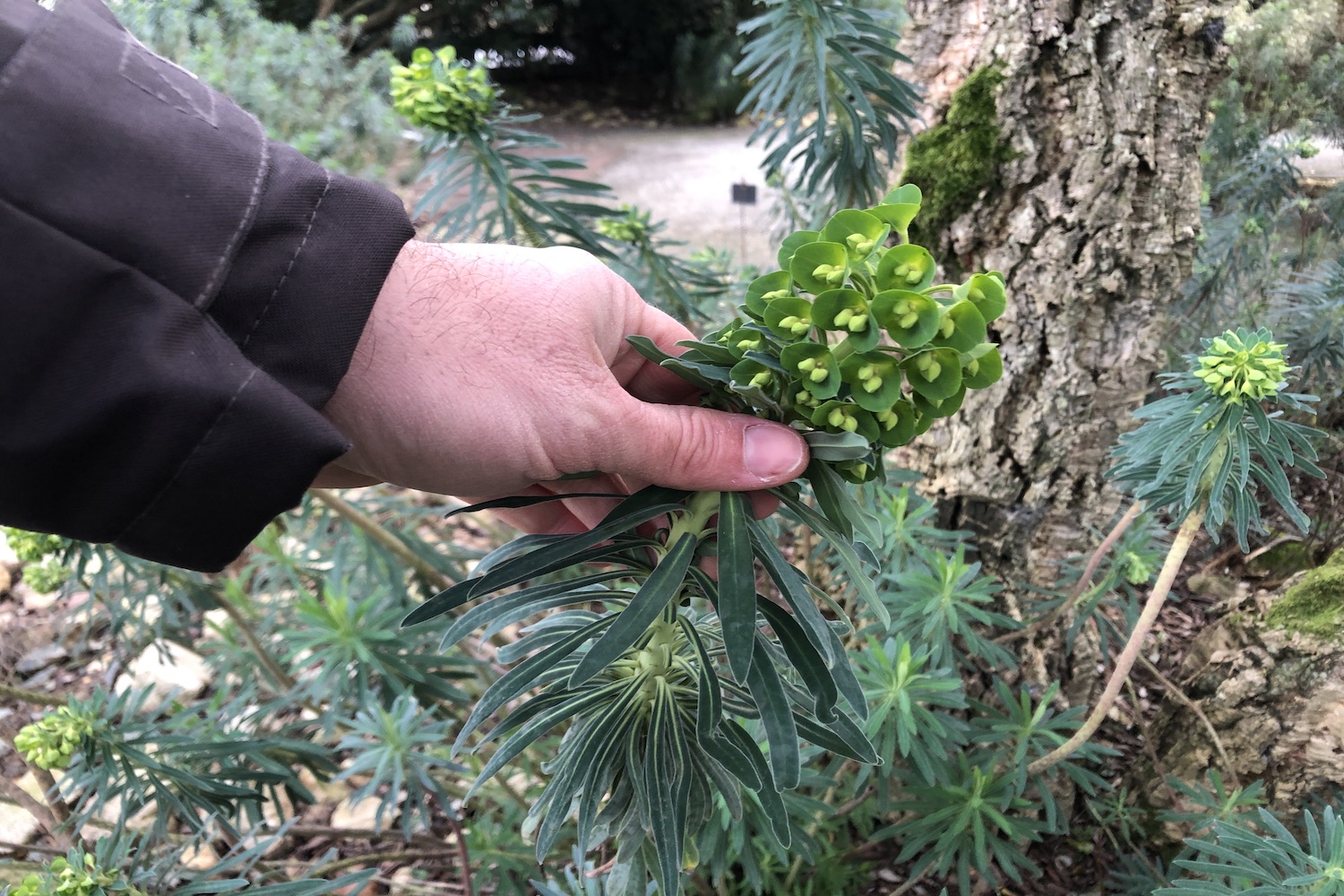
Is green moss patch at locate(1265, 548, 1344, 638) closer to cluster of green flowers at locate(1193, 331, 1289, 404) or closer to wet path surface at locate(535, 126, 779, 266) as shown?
cluster of green flowers at locate(1193, 331, 1289, 404)

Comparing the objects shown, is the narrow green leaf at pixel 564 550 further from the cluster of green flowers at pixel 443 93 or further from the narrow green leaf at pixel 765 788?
the cluster of green flowers at pixel 443 93

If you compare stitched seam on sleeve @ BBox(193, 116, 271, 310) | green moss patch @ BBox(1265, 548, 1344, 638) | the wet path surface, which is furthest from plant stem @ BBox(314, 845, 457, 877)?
the wet path surface

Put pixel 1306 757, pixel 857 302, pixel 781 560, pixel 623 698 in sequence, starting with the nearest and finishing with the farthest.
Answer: pixel 857 302 → pixel 781 560 → pixel 623 698 → pixel 1306 757

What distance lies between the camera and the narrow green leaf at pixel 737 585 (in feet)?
2.73

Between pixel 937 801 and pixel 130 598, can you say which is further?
pixel 130 598

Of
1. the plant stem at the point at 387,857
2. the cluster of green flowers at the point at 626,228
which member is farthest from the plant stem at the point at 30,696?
the cluster of green flowers at the point at 626,228

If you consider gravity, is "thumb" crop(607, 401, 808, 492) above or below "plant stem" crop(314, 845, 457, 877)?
above

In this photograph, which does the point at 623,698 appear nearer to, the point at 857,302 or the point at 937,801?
the point at 857,302

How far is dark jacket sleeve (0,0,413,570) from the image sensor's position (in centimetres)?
85

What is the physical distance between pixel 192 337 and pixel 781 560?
71 cm

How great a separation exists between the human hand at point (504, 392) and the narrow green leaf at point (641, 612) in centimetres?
11

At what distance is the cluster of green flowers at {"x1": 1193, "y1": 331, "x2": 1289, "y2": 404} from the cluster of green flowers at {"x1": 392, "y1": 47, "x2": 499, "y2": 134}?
160cm

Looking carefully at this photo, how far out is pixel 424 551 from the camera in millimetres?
2283

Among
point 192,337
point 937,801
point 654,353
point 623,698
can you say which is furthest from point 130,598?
point 937,801
